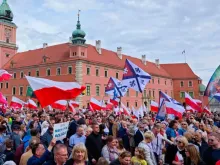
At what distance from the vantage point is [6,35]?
5853cm

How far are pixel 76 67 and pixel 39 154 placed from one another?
4103 cm

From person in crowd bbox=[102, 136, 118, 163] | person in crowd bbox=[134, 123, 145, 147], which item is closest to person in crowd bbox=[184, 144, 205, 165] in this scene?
person in crowd bbox=[102, 136, 118, 163]

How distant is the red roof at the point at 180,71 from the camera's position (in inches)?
2853

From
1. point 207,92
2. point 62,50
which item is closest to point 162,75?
point 62,50

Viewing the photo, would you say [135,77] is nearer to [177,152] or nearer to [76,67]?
[177,152]

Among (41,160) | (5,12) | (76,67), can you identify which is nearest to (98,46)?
(76,67)

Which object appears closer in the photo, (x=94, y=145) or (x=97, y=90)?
(x=94, y=145)

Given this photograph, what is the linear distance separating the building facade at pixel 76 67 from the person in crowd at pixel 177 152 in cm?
3840

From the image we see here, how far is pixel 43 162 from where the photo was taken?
414 centimetres

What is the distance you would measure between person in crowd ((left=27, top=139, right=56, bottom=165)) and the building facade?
38876 mm

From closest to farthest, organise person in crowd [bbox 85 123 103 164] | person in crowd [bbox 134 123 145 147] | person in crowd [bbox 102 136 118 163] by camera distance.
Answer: person in crowd [bbox 102 136 118 163]
person in crowd [bbox 85 123 103 164]
person in crowd [bbox 134 123 145 147]

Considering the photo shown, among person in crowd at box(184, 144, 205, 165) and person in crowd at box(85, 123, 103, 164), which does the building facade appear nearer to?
Result: person in crowd at box(85, 123, 103, 164)

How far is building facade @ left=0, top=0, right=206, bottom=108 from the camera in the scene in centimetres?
4578

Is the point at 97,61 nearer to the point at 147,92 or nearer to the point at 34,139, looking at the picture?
the point at 147,92
